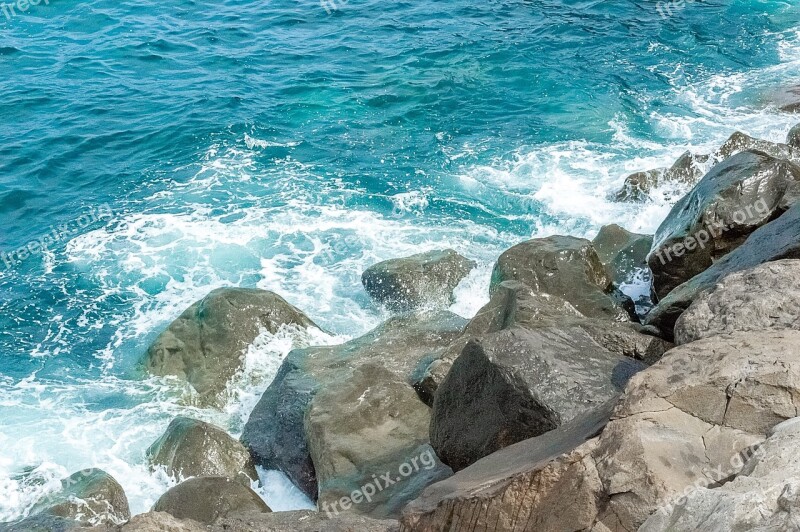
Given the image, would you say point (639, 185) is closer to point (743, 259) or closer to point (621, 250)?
point (621, 250)

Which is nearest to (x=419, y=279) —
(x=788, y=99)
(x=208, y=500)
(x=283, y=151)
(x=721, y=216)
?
(x=721, y=216)

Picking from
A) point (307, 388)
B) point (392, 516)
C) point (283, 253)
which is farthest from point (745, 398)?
point (283, 253)

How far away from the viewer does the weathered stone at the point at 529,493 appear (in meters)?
5.25

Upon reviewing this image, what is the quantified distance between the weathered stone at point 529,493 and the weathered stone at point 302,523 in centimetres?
62

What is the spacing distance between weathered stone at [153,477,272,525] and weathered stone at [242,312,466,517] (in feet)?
2.63

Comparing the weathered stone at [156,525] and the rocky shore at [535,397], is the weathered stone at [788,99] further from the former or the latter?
the weathered stone at [156,525]

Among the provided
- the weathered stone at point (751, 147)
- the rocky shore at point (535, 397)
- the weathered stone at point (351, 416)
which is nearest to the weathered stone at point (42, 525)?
the rocky shore at point (535, 397)

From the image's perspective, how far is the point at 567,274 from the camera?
12.0 m

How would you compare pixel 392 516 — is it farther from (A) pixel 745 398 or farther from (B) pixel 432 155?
(B) pixel 432 155

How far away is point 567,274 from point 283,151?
892 cm

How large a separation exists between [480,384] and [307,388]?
3.76 metres

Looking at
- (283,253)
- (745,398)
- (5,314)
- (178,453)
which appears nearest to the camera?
(745,398)

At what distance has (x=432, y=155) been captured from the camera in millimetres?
18172

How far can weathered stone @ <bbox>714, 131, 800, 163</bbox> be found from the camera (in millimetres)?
14453
